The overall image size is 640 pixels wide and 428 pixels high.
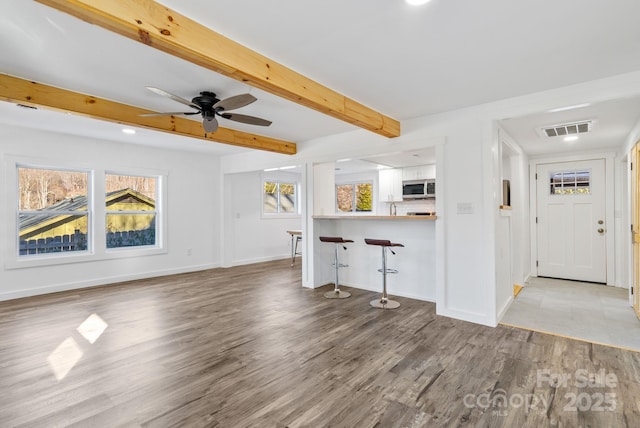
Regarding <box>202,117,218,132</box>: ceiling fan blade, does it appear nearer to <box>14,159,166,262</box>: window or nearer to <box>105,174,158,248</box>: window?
<box>14,159,166,262</box>: window

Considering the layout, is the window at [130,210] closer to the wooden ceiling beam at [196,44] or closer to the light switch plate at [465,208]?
A: the wooden ceiling beam at [196,44]

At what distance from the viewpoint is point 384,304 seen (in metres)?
4.20

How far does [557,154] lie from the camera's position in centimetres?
568

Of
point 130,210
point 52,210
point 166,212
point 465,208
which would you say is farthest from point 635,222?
point 52,210

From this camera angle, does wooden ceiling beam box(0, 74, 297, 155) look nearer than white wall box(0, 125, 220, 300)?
Yes

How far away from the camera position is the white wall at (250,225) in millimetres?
7277

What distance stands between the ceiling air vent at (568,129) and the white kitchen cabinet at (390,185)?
326 centimetres

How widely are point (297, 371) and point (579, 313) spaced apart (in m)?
3.56

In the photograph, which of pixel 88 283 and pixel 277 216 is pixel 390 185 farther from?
pixel 88 283

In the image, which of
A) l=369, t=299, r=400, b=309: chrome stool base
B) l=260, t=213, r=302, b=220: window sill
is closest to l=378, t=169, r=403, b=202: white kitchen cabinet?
l=260, t=213, r=302, b=220: window sill

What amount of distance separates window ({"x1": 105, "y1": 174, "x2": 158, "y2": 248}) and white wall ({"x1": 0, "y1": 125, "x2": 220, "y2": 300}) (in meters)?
0.28

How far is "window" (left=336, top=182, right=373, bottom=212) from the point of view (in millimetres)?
8719

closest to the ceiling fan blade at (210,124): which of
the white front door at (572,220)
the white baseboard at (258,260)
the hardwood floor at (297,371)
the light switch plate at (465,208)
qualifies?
the hardwood floor at (297,371)

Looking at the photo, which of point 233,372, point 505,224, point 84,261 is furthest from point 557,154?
point 84,261
